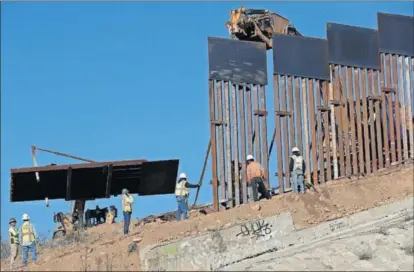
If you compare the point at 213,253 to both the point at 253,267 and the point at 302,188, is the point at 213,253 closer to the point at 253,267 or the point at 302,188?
the point at 253,267

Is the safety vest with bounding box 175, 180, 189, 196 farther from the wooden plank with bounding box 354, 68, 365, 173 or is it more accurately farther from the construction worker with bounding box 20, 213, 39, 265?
the wooden plank with bounding box 354, 68, 365, 173

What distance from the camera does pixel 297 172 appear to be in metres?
24.7

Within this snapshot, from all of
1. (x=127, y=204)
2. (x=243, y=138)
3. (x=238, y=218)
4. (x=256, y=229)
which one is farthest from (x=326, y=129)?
(x=256, y=229)

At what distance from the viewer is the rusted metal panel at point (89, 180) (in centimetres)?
2780

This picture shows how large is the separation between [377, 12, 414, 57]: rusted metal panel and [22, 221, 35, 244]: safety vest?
1227 cm

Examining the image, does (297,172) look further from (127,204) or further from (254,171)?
(127,204)

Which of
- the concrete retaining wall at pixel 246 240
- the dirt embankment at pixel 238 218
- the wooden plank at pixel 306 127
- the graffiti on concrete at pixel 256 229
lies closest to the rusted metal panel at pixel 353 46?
the wooden plank at pixel 306 127

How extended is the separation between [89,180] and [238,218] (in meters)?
7.59

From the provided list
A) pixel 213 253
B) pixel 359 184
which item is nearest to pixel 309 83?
pixel 359 184

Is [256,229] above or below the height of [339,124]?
below

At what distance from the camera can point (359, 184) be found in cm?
2481

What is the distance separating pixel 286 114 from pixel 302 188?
132 inches

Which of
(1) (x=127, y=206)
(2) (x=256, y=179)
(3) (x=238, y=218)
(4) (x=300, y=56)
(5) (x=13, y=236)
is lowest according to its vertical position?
(5) (x=13, y=236)

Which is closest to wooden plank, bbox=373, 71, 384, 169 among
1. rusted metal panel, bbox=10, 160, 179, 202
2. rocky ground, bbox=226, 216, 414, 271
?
rusted metal panel, bbox=10, 160, 179, 202
